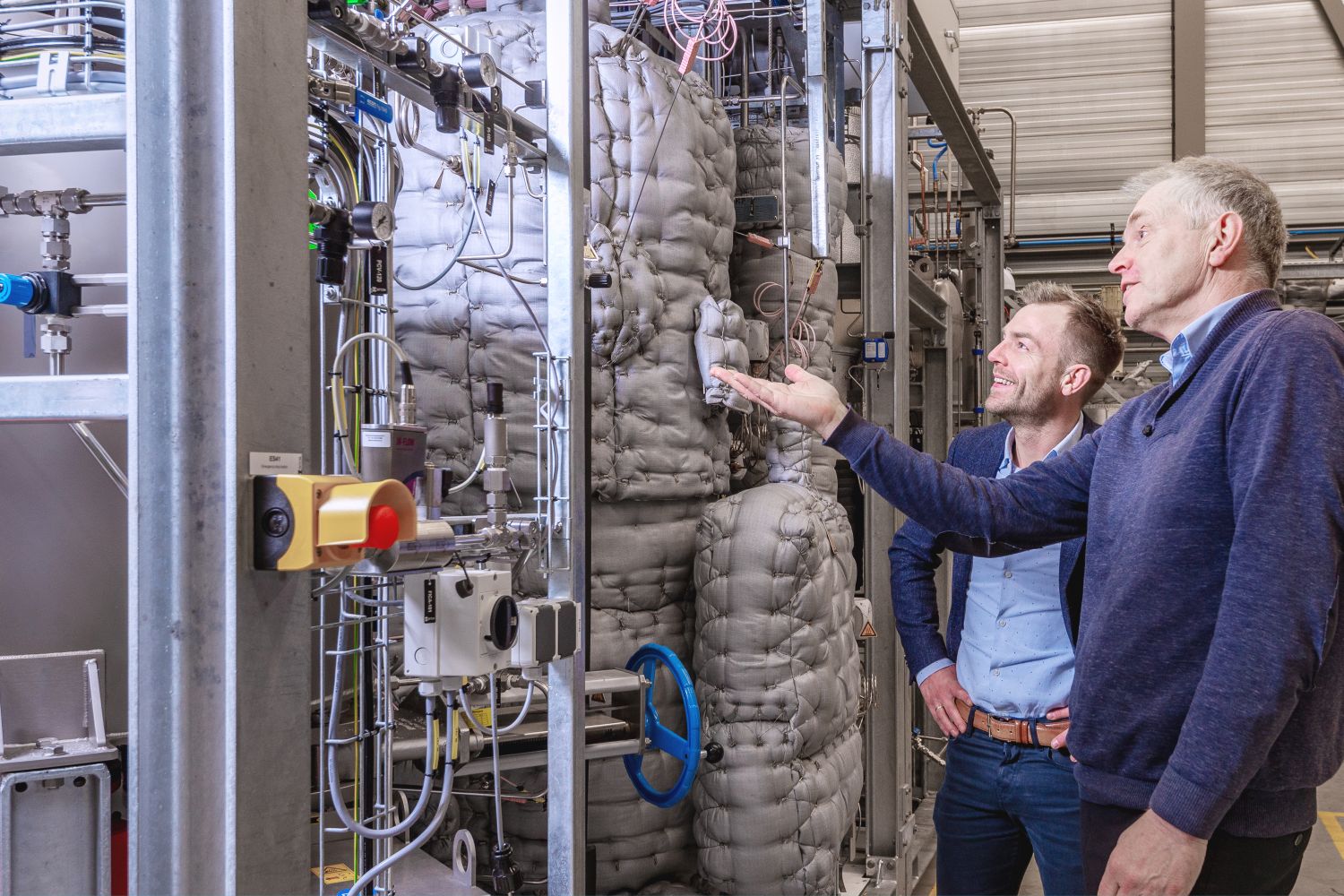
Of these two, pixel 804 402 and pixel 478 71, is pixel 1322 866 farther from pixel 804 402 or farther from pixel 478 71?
pixel 478 71

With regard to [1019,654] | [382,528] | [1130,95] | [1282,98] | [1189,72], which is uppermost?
[1189,72]

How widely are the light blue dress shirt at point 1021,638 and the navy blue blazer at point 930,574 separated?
8 cm

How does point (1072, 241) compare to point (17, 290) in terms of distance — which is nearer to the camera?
point (17, 290)

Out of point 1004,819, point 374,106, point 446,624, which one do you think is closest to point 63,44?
point 374,106

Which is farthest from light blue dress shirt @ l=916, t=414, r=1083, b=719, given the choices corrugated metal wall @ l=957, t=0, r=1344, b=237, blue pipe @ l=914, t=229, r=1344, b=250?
corrugated metal wall @ l=957, t=0, r=1344, b=237

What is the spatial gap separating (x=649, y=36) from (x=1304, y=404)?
2.93 m

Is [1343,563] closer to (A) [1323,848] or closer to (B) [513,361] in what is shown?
(B) [513,361]

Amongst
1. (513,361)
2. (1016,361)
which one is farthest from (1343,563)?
(513,361)

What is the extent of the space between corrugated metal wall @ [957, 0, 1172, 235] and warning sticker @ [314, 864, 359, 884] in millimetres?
8807

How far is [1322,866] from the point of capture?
14.7 ft

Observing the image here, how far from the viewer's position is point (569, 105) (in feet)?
6.29

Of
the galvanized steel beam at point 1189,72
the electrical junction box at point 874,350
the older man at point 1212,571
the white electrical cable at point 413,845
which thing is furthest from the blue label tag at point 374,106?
the galvanized steel beam at point 1189,72

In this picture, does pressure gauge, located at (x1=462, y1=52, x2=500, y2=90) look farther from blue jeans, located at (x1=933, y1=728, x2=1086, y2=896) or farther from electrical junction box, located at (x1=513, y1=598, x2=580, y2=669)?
blue jeans, located at (x1=933, y1=728, x2=1086, y2=896)

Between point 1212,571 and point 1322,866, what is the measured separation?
13.3 ft
